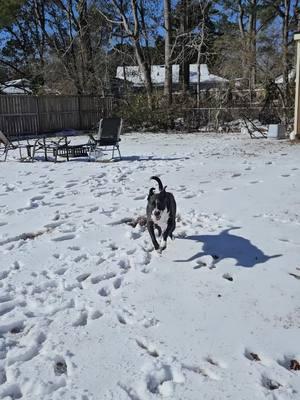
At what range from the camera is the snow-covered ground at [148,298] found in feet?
7.01

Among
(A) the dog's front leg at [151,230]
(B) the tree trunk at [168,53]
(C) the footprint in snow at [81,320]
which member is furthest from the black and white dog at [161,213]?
(B) the tree trunk at [168,53]

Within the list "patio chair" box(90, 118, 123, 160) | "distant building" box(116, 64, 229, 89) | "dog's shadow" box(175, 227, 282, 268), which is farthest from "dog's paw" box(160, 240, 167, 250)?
"distant building" box(116, 64, 229, 89)

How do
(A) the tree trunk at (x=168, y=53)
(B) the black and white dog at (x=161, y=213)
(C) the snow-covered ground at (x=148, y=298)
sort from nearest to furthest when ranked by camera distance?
(C) the snow-covered ground at (x=148, y=298) < (B) the black and white dog at (x=161, y=213) < (A) the tree trunk at (x=168, y=53)

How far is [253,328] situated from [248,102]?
15801mm

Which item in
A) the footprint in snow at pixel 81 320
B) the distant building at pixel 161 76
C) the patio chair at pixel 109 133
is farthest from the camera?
the distant building at pixel 161 76

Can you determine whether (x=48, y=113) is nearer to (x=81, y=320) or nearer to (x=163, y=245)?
(x=163, y=245)

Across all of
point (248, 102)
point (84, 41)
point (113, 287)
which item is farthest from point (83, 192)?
point (84, 41)

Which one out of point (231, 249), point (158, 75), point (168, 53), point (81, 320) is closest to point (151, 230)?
point (231, 249)

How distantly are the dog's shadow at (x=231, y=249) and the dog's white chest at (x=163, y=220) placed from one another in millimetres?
364

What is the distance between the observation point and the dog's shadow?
3.57m

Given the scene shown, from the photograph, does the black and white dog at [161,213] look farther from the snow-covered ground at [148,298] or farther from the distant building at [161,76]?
the distant building at [161,76]

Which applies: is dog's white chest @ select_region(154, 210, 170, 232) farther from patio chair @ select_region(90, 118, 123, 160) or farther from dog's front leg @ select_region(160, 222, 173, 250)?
patio chair @ select_region(90, 118, 123, 160)

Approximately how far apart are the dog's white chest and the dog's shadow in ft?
1.19

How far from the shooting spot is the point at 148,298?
Result: 9.80 feet
